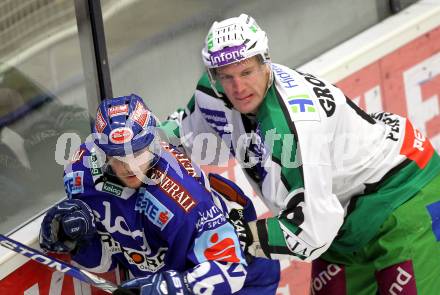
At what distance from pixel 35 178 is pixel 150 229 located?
61 cm

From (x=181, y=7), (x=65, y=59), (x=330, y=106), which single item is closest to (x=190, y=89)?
(x=181, y=7)

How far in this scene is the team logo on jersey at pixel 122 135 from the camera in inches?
121

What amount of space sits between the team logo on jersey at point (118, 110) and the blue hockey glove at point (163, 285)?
45cm

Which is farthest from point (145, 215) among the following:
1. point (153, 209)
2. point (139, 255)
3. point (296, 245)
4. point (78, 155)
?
point (296, 245)

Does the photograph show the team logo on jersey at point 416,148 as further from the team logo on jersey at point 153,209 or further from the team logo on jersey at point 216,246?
the team logo on jersey at point 153,209

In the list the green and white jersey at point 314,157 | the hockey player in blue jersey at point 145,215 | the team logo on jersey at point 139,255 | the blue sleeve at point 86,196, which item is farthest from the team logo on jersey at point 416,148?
the blue sleeve at point 86,196

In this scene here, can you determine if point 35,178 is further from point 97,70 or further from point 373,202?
point 373,202

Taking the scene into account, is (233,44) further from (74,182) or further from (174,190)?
(74,182)

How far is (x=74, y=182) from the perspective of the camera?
3350 millimetres

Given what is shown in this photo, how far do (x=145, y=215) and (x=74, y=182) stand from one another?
24cm

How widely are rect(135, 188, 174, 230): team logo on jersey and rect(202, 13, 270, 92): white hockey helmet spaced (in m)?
0.44

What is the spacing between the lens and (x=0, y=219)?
3596 millimetres

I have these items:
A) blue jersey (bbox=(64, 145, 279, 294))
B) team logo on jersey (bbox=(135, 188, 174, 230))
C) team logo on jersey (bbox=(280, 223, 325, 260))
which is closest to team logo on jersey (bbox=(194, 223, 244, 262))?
blue jersey (bbox=(64, 145, 279, 294))

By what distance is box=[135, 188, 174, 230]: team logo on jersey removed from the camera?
3.21 meters
